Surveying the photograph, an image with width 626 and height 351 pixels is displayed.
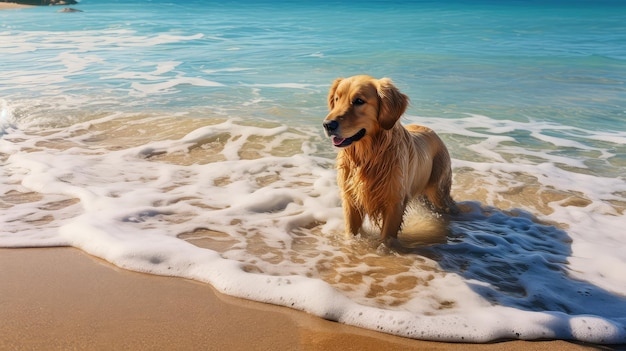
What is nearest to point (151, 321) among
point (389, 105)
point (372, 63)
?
point (389, 105)

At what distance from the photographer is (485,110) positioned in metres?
9.83

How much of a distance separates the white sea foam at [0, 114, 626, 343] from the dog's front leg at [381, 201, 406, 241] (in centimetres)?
15

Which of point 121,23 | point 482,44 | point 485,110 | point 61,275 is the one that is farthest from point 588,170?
point 121,23

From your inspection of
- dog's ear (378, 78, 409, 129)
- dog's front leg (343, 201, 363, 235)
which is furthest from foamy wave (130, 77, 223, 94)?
dog's ear (378, 78, 409, 129)

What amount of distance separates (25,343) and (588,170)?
6.15 metres

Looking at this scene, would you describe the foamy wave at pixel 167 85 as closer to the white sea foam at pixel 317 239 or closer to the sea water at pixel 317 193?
the sea water at pixel 317 193

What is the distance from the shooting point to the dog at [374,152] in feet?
12.7

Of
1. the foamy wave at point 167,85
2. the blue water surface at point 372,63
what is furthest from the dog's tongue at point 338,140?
the foamy wave at point 167,85

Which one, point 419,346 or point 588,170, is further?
point 588,170

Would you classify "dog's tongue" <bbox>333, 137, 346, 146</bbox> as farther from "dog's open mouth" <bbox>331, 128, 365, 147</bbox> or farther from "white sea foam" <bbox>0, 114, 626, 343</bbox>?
"white sea foam" <bbox>0, 114, 626, 343</bbox>

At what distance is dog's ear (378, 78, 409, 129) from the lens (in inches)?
152

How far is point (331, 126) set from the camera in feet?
12.3

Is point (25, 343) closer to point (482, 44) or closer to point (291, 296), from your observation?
point (291, 296)

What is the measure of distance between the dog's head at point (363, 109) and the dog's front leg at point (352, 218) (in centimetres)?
65
